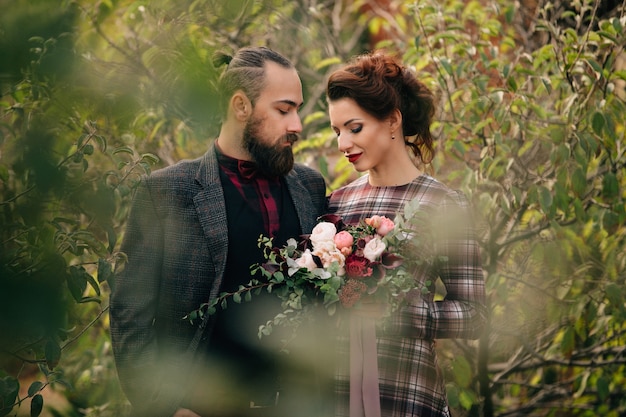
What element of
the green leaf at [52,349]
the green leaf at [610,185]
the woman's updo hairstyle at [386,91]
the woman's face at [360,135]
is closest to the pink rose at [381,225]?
the woman's face at [360,135]

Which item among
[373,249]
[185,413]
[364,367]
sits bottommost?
[185,413]

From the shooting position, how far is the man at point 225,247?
2.18 m

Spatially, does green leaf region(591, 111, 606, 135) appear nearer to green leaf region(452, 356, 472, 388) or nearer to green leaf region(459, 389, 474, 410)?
green leaf region(452, 356, 472, 388)

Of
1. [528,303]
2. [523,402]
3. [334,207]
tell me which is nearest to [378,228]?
[334,207]

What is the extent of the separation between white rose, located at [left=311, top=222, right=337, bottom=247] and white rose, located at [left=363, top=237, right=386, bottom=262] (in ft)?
0.37

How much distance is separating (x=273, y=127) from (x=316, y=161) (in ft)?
5.77

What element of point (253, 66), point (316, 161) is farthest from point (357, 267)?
point (316, 161)

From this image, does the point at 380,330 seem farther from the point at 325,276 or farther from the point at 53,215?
the point at 53,215

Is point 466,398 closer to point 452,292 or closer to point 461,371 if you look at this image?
point 461,371

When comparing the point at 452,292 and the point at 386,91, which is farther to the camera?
the point at 386,91

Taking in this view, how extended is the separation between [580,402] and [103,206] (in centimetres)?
385

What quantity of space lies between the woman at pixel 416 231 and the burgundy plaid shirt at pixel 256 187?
0.86 ft

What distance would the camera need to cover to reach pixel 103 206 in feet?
2.48

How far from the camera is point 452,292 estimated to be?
2.34 metres
